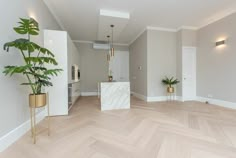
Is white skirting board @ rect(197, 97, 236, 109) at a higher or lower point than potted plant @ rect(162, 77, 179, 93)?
lower

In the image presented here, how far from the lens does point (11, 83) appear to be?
1.99 metres

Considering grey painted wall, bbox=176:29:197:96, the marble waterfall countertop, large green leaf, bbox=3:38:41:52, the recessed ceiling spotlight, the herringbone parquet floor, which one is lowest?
the herringbone parquet floor

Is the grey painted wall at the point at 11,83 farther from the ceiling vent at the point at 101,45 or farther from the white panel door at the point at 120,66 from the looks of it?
the white panel door at the point at 120,66

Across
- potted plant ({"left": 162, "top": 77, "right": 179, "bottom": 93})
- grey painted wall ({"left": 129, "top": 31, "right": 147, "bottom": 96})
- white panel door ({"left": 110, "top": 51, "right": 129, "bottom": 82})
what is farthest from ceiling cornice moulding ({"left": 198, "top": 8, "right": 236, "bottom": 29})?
white panel door ({"left": 110, "top": 51, "right": 129, "bottom": 82})

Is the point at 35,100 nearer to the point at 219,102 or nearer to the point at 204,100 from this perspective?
the point at 219,102

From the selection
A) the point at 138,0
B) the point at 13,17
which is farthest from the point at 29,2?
the point at 138,0

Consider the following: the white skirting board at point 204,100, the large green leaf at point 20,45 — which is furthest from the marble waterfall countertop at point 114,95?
the large green leaf at point 20,45

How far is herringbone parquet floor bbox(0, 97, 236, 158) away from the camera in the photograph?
5.45 feet

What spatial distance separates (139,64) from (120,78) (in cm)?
195

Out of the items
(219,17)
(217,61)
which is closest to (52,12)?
(219,17)

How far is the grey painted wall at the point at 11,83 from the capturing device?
5.92 ft

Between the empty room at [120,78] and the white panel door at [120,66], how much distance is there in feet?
0.20

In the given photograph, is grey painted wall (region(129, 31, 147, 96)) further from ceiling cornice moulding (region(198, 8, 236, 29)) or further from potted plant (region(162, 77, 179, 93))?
ceiling cornice moulding (region(198, 8, 236, 29))

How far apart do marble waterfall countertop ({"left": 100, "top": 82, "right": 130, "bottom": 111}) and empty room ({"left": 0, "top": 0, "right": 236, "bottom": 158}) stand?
0.10 ft
